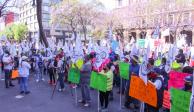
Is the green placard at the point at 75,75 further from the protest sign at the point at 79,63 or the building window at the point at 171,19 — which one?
the building window at the point at 171,19

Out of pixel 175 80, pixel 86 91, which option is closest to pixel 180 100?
pixel 175 80

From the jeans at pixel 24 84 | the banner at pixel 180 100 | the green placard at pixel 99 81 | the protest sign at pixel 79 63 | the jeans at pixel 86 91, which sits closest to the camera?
the banner at pixel 180 100

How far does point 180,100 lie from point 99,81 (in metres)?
3.40

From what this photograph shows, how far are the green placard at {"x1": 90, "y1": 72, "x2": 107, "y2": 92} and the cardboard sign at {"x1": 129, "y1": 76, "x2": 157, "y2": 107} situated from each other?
46.0 inches

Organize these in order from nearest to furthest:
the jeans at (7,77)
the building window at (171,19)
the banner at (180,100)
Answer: the banner at (180,100) → the jeans at (7,77) → the building window at (171,19)

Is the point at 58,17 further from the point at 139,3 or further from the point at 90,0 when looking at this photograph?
the point at 139,3

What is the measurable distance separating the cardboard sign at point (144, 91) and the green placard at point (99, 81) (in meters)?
1.17

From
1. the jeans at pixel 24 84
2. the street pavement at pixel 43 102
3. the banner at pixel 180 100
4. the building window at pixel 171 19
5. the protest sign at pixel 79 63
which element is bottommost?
the street pavement at pixel 43 102

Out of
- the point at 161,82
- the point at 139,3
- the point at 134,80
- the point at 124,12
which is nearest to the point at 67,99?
the point at 134,80

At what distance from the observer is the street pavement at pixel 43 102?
10.4 meters

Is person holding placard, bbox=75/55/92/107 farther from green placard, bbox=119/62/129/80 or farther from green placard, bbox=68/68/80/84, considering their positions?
green placard, bbox=119/62/129/80

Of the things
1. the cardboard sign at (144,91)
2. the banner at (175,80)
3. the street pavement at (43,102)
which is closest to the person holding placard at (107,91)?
the street pavement at (43,102)

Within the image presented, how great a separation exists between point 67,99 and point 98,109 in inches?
92.0

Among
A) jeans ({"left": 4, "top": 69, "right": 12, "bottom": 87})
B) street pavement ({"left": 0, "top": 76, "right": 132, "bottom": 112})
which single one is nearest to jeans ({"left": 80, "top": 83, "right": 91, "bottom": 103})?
street pavement ({"left": 0, "top": 76, "right": 132, "bottom": 112})
